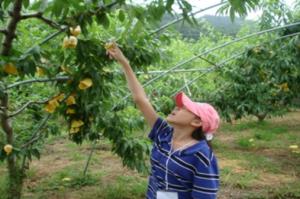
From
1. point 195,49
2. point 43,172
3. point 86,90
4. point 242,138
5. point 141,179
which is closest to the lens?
point 86,90

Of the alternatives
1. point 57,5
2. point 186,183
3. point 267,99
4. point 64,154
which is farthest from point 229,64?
point 57,5

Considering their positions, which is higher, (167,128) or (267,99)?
(167,128)

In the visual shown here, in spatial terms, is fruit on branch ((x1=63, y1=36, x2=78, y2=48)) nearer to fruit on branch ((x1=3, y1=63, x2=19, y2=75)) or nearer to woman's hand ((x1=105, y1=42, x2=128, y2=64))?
woman's hand ((x1=105, y1=42, x2=128, y2=64))

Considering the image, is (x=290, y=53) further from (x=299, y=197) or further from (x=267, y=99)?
(x=299, y=197)

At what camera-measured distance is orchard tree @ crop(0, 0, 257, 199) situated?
1995 mm

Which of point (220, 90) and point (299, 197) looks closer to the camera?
point (299, 197)

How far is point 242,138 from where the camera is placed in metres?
7.75

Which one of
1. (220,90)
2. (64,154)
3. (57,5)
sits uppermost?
(57,5)

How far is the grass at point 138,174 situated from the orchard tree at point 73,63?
907mm

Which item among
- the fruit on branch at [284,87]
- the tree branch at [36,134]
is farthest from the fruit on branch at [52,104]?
the fruit on branch at [284,87]

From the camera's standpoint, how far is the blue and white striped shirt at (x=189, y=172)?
2.01 metres

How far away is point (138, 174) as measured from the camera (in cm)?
530

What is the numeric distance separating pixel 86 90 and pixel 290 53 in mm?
3474

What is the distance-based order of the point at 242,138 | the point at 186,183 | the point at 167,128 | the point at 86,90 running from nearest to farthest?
the point at 186,183, the point at 167,128, the point at 86,90, the point at 242,138
